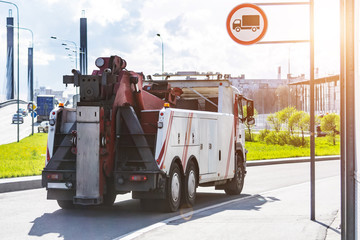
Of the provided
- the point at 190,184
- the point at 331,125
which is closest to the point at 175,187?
the point at 190,184

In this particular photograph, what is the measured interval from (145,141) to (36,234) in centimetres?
273

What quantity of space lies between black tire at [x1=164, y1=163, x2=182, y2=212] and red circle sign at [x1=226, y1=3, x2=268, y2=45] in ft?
8.57

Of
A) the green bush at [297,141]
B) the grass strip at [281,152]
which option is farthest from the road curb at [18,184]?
the green bush at [297,141]

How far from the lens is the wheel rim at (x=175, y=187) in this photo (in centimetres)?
1134

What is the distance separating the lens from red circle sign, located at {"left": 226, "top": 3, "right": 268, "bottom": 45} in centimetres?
1038

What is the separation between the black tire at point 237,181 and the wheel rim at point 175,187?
387 cm

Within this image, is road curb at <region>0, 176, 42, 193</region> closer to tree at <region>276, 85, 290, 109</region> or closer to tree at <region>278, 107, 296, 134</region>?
tree at <region>278, 107, 296, 134</region>

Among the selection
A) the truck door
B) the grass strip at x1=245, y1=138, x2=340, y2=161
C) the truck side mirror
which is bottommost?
the grass strip at x1=245, y1=138, x2=340, y2=161

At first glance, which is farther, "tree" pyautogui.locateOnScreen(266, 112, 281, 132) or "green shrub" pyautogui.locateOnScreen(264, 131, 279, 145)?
"tree" pyautogui.locateOnScreen(266, 112, 281, 132)


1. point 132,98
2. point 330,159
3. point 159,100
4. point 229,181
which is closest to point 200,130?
point 159,100

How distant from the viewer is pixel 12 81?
13800 centimetres

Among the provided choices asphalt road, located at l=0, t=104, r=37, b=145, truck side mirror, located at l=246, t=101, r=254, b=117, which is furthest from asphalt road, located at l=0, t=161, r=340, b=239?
asphalt road, located at l=0, t=104, r=37, b=145

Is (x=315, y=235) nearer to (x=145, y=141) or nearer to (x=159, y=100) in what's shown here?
(x=145, y=141)

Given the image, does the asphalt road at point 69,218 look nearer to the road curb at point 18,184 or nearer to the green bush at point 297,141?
the road curb at point 18,184
